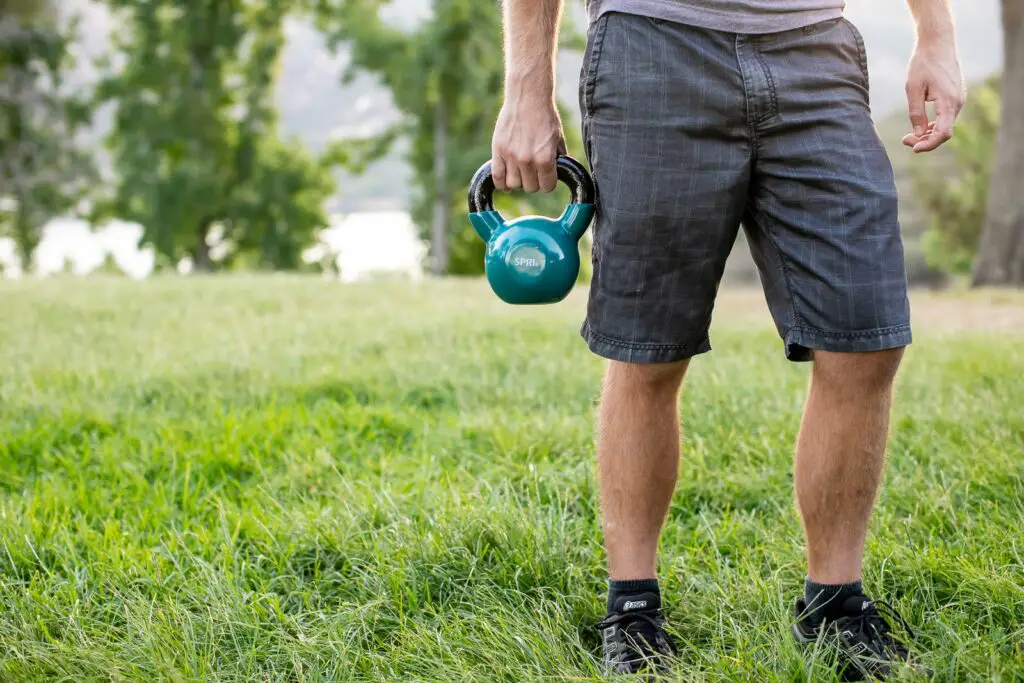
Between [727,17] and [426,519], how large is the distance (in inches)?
54.1

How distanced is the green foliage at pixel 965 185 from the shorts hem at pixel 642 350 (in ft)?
80.1

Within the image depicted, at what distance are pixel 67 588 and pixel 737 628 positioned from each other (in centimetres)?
149

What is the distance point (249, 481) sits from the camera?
2.96 metres

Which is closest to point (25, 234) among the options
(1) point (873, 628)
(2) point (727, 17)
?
(2) point (727, 17)

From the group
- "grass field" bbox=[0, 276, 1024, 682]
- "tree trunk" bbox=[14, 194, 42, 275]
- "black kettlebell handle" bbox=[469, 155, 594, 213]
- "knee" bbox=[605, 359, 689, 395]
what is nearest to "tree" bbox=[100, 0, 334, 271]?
"tree trunk" bbox=[14, 194, 42, 275]

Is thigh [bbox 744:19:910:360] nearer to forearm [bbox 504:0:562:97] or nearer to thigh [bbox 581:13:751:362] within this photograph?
thigh [bbox 581:13:751:362]

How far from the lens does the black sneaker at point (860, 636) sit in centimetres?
178

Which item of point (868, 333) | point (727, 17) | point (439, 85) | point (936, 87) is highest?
point (439, 85)

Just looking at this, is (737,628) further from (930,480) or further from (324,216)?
(324,216)

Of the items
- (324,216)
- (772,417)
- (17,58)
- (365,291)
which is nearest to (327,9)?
(324,216)

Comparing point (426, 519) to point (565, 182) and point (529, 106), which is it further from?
point (529, 106)

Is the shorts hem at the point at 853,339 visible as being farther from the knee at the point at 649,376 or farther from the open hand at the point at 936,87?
the open hand at the point at 936,87

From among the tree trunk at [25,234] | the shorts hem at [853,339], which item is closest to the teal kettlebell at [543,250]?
the shorts hem at [853,339]

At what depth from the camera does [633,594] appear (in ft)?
6.44
